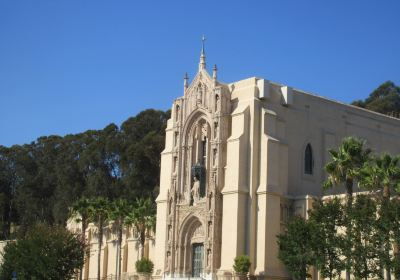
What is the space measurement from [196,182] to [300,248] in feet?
42.8

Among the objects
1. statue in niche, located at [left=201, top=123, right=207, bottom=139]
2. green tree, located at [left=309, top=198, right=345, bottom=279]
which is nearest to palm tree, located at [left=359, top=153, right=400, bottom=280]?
green tree, located at [left=309, top=198, right=345, bottom=279]

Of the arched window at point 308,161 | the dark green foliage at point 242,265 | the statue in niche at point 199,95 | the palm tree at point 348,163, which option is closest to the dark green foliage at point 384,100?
the arched window at point 308,161

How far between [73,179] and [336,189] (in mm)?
44318

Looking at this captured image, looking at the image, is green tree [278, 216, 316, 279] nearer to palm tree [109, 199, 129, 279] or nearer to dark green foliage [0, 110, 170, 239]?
palm tree [109, 199, 129, 279]

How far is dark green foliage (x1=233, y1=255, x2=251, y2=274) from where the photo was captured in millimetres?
46188

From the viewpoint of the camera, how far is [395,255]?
119ft

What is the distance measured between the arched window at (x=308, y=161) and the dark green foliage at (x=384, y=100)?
39.5 meters

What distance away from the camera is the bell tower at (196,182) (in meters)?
50.2

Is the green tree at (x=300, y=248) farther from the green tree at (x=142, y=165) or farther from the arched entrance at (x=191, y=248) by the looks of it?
the green tree at (x=142, y=165)

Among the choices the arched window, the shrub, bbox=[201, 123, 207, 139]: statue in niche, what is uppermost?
bbox=[201, 123, 207, 139]: statue in niche

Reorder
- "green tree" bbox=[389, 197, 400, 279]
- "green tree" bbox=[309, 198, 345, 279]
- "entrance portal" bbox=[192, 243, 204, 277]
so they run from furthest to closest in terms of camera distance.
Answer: "entrance portal" bbox=[192, 243, 204, 277], "green tree" bbox=[309, 198, 345, 279], "green tree" bbox=[389, 197, 400, 279]

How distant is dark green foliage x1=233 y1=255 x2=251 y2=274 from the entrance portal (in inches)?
196

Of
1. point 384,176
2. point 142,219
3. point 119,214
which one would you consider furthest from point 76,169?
point 384,176

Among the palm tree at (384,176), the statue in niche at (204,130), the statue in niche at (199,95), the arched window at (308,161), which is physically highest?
the statue in niche at (199,95)
